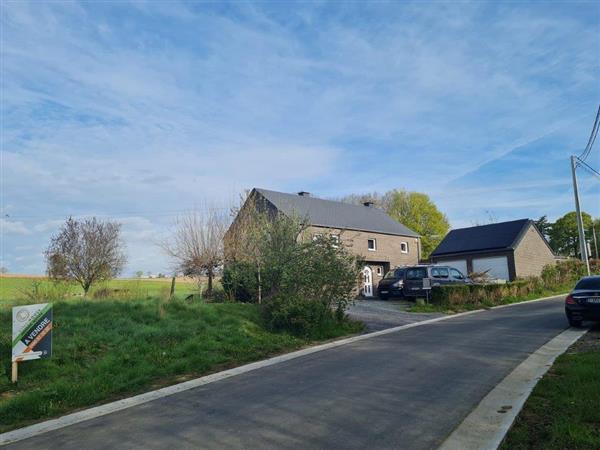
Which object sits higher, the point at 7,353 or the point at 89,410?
the point at 7,353

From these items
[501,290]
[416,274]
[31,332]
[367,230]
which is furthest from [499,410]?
[367,230]

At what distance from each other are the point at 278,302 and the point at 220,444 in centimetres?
849

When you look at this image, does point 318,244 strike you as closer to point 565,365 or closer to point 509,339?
point 509,339

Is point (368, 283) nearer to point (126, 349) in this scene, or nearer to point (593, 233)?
point (126, 349)

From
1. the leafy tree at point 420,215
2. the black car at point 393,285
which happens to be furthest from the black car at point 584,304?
the leafy tree at point 420,215

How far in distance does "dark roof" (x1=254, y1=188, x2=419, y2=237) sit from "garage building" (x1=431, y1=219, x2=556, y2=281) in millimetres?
4988

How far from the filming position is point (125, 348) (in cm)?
1021

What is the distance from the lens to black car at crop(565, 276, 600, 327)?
12.9m

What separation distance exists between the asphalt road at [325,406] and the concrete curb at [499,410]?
0.53 feet

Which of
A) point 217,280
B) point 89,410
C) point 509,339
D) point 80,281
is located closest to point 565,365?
point 509,339

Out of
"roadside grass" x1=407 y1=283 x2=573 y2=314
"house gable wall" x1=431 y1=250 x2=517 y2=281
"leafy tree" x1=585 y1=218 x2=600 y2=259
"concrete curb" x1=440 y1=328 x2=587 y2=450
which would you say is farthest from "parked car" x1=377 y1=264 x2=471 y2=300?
"leafy tree" x1=585 y1=218 x2=600 y2=259

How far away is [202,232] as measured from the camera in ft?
66.5

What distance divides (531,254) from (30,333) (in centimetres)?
3914

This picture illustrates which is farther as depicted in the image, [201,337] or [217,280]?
[217,280]
